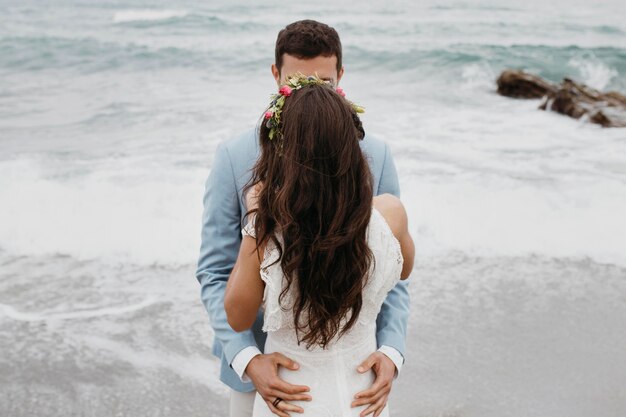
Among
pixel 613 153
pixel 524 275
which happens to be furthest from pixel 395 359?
pixel 613 153

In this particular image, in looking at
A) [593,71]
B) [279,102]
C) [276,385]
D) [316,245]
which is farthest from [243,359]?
[593,71]

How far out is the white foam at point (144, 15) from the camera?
2730 centimetres

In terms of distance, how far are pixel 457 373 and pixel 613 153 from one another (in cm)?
620

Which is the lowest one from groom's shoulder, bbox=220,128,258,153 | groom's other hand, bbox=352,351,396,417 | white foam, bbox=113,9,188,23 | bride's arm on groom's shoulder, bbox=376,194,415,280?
white foam, bbox=113,9,188,23

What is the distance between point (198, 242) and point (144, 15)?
24.6 metres

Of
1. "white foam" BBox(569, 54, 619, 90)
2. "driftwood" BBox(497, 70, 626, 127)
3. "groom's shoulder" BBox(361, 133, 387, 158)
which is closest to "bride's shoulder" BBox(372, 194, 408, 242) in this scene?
"groom's shoulder" BBox(361, 133, 387, 158)

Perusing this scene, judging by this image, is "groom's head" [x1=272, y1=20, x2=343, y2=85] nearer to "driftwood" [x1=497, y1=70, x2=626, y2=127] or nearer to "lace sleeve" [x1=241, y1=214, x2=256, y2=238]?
"lace sleeve" [x1=241, y1=214, x2=256, y2=238]

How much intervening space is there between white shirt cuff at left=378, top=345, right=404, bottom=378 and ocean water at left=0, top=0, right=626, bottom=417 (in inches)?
72.1

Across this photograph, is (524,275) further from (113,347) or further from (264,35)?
(264,35)

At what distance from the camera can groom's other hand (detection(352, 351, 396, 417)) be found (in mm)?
1872

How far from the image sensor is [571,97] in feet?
40.8

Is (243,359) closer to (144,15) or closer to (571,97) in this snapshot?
(571,97)

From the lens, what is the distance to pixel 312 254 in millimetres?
1682

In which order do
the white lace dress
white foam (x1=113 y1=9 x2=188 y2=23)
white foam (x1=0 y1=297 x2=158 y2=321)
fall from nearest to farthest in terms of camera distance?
the white lace dress, white foam (x1=0 y1=297 x2=158 y2=321), white foam (x1=113 y1=9 x2=188 y2=23)
